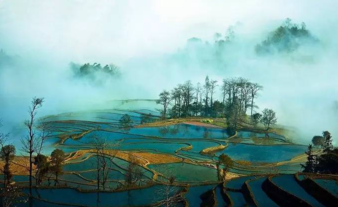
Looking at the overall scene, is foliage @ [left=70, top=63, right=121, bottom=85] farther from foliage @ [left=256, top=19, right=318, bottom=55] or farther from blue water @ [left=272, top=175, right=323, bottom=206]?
blue water @ [left=272, top=175, right=323, bottom=206]

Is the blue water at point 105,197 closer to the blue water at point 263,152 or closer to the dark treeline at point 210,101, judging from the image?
the blue water at point 263,152

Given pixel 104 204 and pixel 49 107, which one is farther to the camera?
pixel 49 107

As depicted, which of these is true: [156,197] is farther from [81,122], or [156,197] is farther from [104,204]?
[81,122]

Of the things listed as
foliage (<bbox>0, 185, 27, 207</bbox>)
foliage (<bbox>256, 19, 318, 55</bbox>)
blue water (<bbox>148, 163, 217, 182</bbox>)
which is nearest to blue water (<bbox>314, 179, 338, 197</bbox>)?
blue water (<bbox>148, 163, 217, 182</bbox>)

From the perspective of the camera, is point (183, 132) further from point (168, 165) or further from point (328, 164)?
point (328, 164)

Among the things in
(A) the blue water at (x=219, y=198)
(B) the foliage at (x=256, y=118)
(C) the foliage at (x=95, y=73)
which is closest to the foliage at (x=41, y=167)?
(A) the blue water at (x=219, y=198)

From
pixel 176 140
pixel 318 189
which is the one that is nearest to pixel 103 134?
pixel 176 140

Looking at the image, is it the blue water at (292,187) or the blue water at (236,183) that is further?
the blue water at (236,183)
